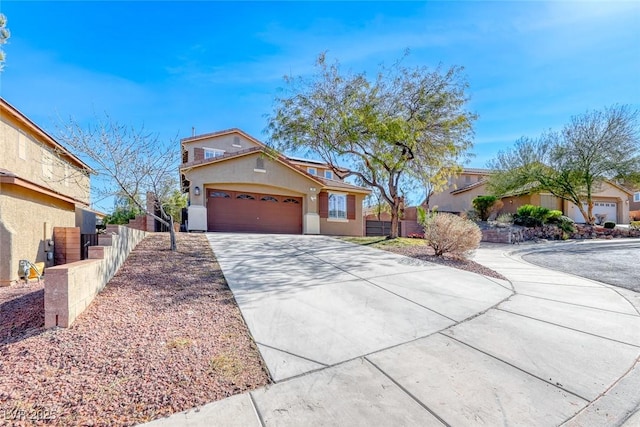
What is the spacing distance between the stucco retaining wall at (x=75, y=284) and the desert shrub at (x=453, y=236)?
844cm

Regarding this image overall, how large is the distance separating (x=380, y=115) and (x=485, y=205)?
58.3 feet

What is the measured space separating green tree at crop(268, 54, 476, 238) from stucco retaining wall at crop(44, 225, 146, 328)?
9.33 m

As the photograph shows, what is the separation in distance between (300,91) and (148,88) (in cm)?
623

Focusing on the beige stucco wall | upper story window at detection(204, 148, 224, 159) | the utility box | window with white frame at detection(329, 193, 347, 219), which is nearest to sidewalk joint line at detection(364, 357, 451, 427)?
the utility box

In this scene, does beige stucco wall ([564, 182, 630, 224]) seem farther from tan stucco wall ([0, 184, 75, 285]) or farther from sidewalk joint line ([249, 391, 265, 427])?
tan stucco wall ([0, 184, 75, 285])

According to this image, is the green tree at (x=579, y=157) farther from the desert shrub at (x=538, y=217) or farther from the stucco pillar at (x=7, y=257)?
the stucco pillar at (x=7, y=257)

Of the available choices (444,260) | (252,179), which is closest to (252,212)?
(252,179)

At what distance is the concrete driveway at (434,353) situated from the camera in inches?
95.9

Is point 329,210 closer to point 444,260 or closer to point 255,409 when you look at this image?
point 444,260

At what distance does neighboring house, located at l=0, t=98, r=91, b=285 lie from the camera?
7.09 m

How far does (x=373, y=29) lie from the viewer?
10656mm

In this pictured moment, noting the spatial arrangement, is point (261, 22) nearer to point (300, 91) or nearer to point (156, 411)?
point (300, 91)

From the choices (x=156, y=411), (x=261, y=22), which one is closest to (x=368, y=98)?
(x=261, y=22)

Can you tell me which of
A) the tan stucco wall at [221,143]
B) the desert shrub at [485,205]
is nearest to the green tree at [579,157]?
the desert shrub at [485,205]
